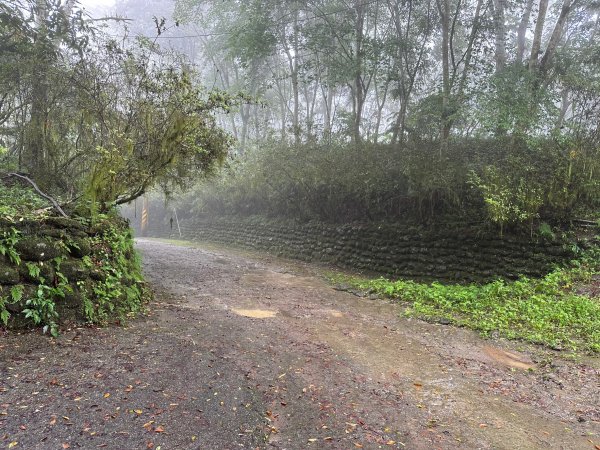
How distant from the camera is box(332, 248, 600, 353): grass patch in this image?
5.35 meters

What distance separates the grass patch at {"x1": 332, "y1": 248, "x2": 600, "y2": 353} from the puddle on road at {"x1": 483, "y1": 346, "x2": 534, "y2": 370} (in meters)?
0.54

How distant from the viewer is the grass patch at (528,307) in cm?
535

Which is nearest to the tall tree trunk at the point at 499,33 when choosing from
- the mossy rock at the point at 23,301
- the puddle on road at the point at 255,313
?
the puddle on road at the point at 255,313

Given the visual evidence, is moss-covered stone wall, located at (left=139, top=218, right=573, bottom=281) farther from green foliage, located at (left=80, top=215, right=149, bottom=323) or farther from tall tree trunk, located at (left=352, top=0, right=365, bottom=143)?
green foliage, located at (left=80, top=215, right=149, bottom=323)

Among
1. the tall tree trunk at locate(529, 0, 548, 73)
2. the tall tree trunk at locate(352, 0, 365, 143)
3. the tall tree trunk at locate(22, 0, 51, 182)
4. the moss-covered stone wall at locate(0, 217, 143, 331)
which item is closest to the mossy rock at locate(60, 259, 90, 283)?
the moss-covered stone wall at locate(0, 217, 143, 331)

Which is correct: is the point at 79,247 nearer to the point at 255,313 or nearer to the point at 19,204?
the point at 19,204

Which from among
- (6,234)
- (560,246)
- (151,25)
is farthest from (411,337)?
(151,25)

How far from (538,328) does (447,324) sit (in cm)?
124

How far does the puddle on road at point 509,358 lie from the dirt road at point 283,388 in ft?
0.08

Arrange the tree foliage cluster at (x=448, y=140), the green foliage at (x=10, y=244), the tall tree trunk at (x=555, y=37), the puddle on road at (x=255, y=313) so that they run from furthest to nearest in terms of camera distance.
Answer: the tall tree trunk at (x=555, y=37), the tree foliage cluster at (x=448, y=140), the puddle on road at (x=255, y=313), the green foliage at (x=10, y=244)

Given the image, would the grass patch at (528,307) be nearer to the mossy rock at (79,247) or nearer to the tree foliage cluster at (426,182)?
the tree foliage cluster at (426,182)

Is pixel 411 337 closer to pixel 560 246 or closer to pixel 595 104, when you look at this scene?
pixel 560 246

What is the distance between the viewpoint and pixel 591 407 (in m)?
3.62

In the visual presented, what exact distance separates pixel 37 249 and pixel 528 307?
7.02 metres
